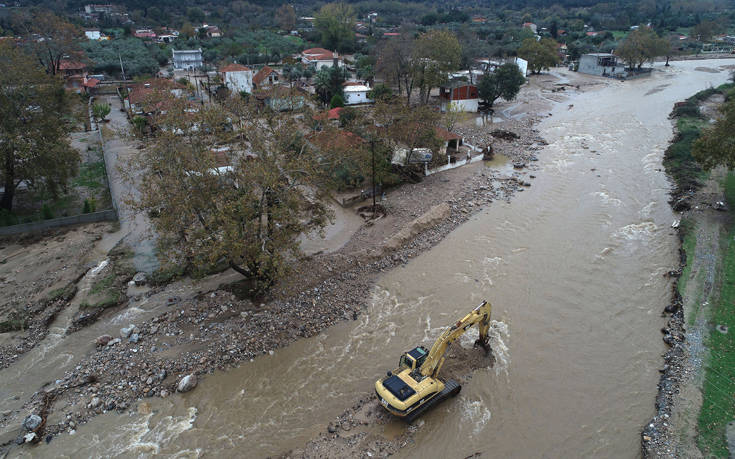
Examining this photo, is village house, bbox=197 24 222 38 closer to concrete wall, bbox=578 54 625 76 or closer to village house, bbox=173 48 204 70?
village house, bbox=173 48 204 70

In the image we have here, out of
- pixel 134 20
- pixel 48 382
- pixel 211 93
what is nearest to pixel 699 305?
pixel 48 382

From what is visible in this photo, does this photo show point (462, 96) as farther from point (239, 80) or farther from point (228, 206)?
point (228, 206)

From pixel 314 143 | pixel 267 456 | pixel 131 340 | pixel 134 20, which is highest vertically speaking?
pixel 134 20

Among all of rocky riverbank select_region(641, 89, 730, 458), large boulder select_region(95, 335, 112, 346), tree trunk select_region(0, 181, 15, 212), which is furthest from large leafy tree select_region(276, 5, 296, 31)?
large boulder select_region(95, 335, 112, 346)

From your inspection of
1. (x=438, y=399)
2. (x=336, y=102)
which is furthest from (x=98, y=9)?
(x=438, y=399)

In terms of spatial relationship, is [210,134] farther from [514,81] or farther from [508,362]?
[514,81]

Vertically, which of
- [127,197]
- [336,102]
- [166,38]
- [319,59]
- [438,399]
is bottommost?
[438,399]

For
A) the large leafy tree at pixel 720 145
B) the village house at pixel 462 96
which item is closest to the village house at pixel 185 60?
the village house at pixel 462 96
